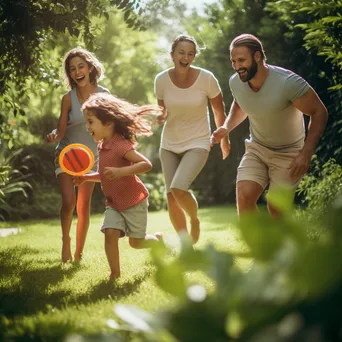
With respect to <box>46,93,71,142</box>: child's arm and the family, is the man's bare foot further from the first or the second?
<box>46,93,71,142</box>: child's arm

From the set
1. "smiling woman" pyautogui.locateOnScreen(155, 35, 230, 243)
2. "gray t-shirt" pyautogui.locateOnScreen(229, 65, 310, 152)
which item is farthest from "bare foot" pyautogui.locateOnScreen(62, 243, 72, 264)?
"gray t-shirt" pyautogui.locateOnScreen(229, 65, 310, 152)

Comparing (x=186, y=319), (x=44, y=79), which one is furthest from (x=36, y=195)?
(x=186, y=319)

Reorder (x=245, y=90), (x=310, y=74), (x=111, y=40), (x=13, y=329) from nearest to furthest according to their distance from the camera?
(x=13, y=329), (x=245, y=90), (x=310, y=74), (x=111, y=40)

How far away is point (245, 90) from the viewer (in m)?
4.89

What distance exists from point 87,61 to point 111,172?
1.72 metres

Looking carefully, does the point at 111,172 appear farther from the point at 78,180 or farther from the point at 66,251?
the point at 66,251

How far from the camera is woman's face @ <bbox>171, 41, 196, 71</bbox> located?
5.88 meters

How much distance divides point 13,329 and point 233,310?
1699mm

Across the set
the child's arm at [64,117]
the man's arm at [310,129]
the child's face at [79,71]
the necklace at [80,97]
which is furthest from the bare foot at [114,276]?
the child's face at [79,71]

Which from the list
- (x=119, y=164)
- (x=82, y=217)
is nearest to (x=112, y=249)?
(x=119, y=164)

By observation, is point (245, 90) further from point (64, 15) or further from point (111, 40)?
point (111, 40)

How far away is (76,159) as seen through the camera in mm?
5656

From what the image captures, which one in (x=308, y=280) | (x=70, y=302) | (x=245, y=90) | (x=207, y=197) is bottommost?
(x=207, y=197)

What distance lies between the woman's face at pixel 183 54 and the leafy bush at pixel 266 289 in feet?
14.7
